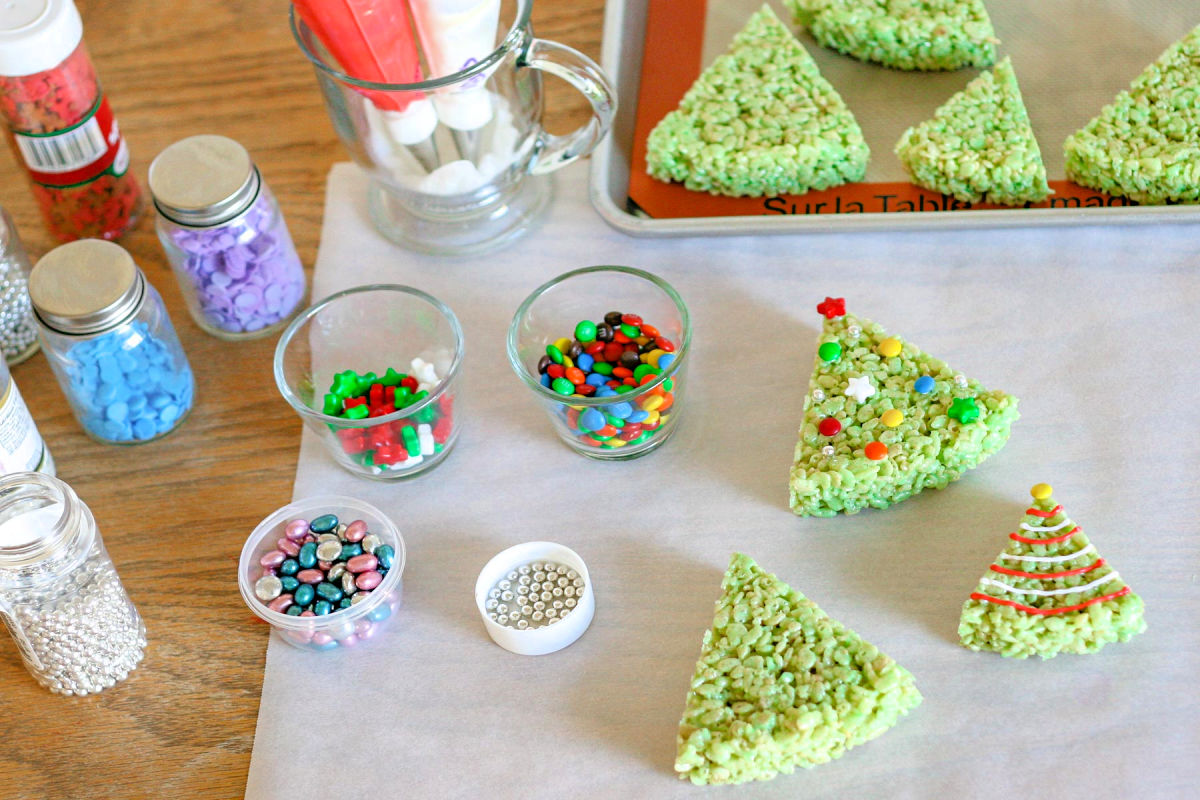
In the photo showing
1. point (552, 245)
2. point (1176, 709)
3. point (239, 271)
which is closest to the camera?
point (1176, 709)

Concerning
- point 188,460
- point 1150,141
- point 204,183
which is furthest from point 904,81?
point 188,460

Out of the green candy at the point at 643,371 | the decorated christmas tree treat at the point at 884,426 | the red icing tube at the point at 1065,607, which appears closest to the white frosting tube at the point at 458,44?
the green candy at the point at 643,371

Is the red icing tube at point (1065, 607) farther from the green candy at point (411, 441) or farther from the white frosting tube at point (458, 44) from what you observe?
the white frosting tube at point (458, 44)

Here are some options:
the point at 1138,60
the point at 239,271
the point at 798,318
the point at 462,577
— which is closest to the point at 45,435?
the point at 239,271

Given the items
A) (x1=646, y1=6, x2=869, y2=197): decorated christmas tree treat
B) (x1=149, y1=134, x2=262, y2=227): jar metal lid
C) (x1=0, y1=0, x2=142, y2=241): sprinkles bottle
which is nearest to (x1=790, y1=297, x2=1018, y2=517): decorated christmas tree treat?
(x1=646, y1=6, x2=869, y2=197): decorated christmas tree treat

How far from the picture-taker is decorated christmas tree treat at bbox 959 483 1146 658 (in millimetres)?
915

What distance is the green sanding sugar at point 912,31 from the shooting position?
4.20 feet

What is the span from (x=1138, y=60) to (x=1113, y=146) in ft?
0.62

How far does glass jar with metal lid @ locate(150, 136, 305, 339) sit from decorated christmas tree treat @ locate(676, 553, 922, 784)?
0.56 m

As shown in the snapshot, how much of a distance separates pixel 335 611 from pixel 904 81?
2.73 feet

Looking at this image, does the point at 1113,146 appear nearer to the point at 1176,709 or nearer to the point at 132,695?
the point at 1176,709

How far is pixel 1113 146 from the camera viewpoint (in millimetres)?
1167

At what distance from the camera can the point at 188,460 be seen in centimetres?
115

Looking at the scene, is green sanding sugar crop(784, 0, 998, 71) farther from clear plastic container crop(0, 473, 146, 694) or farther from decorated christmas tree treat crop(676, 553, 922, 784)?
clear plastic container crop(0, 473, 146, 694)
